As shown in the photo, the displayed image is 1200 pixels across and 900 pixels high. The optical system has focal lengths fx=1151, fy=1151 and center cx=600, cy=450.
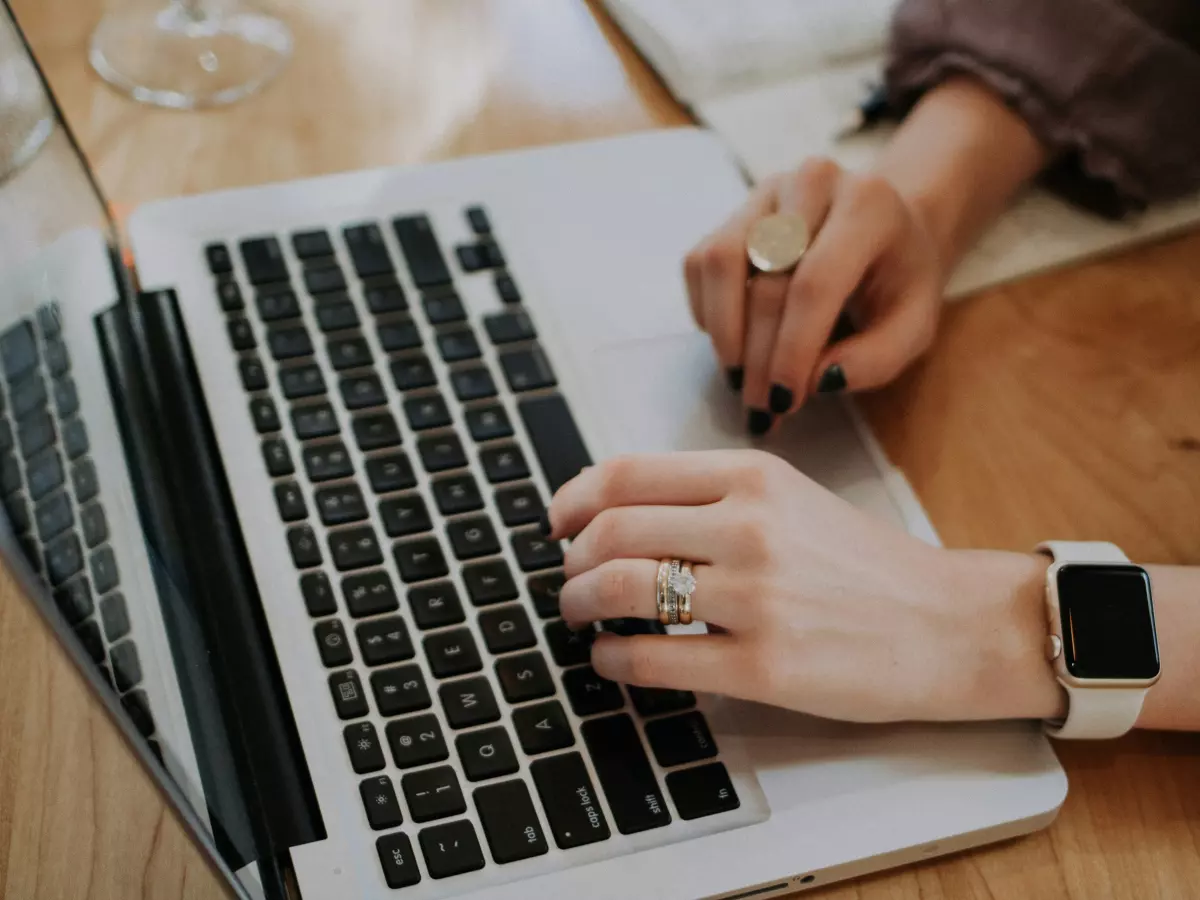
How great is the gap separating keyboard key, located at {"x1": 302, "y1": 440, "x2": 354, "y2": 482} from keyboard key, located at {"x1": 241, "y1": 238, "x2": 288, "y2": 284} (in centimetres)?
12

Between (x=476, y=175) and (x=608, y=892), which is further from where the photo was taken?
(x=476, y=175)

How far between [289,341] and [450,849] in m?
0.28

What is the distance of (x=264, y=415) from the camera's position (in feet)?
1.84

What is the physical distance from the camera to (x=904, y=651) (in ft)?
1.59

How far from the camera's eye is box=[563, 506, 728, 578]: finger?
0.50m

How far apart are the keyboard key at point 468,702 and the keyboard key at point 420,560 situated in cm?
5

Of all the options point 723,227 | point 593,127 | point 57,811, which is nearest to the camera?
point 57,811

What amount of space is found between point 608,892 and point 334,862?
104mm

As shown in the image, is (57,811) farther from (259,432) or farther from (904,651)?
(904,651)

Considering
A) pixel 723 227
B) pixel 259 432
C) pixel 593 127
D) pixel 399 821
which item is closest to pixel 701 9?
pixel 593 127

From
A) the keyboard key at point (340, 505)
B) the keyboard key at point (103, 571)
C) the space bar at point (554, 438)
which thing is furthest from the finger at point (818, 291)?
the keyboard key at point (103, 571)

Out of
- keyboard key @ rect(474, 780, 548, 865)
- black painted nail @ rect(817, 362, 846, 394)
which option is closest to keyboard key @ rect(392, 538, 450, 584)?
keyboard key @ rect(474, 780, 548, 865)

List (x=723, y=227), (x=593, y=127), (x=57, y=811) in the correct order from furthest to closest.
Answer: (x=593, y=127), (x=723, y=227), (x=57, y=811)

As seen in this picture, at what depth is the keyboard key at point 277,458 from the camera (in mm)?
542
